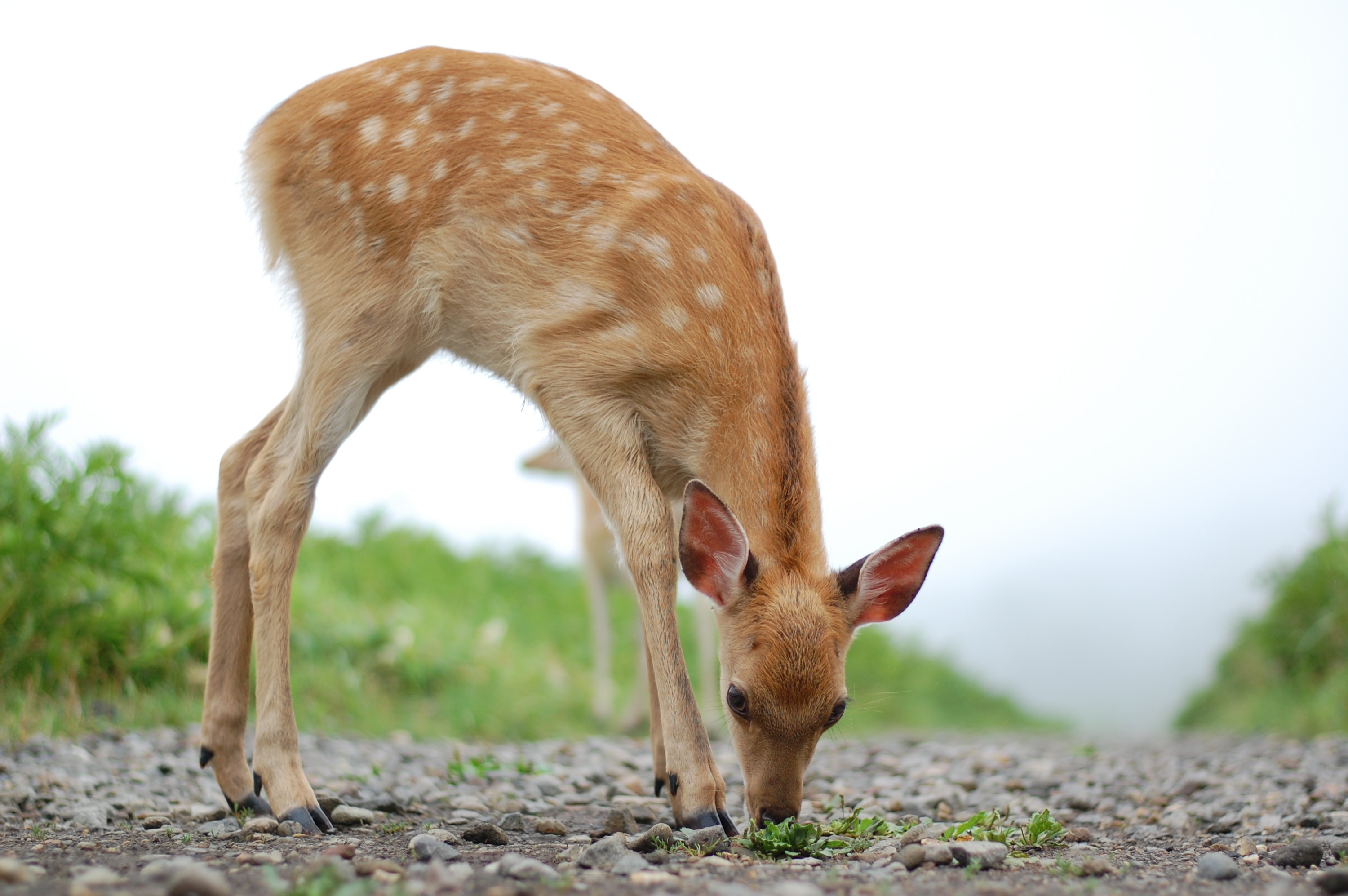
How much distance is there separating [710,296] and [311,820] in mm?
2300

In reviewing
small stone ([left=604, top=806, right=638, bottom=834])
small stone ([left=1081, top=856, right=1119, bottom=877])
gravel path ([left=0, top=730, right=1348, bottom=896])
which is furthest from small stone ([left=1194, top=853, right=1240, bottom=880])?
small stone ([left=604, top=806, right=638, bottom=834])

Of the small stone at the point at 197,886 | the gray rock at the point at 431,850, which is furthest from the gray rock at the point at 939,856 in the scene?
the small stone at the point at 197,886

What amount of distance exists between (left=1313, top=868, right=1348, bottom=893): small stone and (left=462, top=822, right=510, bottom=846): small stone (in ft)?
7.52

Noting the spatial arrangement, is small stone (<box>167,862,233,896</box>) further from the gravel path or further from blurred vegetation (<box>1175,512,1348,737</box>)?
blurred vegetation (<box>1175,512,1348,737</box>)

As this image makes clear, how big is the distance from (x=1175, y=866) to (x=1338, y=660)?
27.1 feet

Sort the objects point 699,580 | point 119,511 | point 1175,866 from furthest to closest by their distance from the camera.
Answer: point 119,511
point 699,580
point 1175,866

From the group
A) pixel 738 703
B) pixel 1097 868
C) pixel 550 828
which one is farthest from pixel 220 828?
pixel 1097 868

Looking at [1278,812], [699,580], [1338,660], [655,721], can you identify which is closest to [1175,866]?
[1278,812]

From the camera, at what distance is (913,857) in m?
3.29

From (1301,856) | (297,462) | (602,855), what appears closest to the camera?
(602,855)

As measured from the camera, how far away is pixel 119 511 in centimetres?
668

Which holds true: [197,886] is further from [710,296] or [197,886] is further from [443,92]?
[443,92]

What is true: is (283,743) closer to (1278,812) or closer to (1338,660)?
(1278,812)

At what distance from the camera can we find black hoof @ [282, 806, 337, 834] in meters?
3.92
